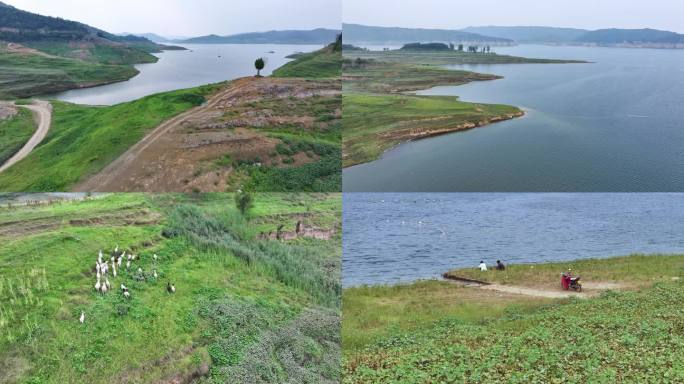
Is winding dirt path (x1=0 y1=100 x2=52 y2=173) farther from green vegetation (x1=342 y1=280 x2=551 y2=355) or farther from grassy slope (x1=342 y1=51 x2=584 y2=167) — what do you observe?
green vegetation (x1=342 y1=280 x2=551 y2=355)

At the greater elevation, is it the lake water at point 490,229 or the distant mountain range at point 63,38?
the distant mountain range at point 63,38

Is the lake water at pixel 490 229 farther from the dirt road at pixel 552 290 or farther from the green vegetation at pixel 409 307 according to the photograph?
the dirt road at pixel 552 290

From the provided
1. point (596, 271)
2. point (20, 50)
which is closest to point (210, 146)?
point (596, 271)

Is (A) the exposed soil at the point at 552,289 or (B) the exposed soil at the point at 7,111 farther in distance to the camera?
(B) the exposed soil at the point at 7,111

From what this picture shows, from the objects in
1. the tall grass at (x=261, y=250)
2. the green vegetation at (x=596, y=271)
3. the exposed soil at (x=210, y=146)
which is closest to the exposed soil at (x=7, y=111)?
the exposed soil at (x=210, y=146)

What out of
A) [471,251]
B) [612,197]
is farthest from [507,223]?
[612,197]

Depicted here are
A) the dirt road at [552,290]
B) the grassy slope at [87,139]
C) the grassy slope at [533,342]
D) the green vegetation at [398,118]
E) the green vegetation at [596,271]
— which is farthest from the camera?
the green vegetation at [398,118]

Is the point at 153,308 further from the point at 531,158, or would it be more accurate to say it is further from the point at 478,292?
the point at 531,158

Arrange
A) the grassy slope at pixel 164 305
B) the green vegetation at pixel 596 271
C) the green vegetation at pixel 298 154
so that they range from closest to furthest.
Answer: the grassy slope at pixel 164 305
the green vegetation at pixel 298 154
the green vegetation at pixel 596 271

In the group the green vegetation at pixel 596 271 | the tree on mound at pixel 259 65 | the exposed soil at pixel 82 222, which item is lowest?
the green vegetation at pixel 596 271

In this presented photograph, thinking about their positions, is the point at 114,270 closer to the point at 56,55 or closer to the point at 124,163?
the point at 124,163
